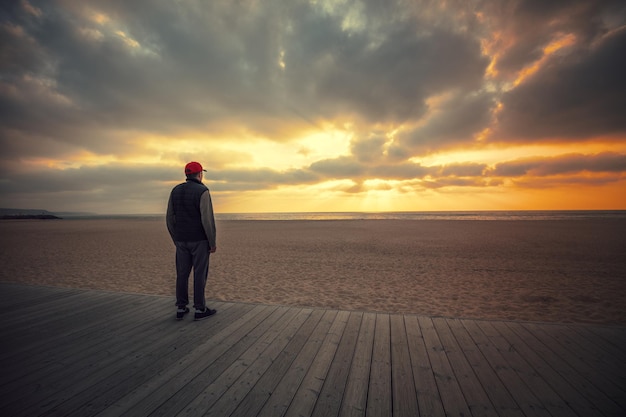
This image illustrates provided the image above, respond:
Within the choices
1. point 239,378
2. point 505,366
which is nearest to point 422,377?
point 505,366

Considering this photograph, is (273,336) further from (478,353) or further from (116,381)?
(478,353)

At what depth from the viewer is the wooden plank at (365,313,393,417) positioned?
224 centimetres

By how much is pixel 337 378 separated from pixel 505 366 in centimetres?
192

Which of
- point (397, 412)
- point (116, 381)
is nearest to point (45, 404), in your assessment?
point (116, 381)

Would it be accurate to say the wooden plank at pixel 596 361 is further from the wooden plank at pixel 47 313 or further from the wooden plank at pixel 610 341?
the wooden plank at pixel 47 313

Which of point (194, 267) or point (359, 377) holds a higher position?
point (194, 267)

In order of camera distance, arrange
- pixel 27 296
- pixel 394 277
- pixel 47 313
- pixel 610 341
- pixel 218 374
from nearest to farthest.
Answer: pixel 218 374 → pixel 610 341 → pixel 47 313 → pixel 27 296 → pixel 394 277

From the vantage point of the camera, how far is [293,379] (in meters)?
2.66

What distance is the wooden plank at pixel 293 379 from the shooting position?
2241 millimetres

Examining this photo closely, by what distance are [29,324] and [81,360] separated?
198 cm

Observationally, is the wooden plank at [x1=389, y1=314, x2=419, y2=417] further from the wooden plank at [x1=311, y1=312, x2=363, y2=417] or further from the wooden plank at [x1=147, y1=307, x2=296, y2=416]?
the wooden plank at [x1=147, y1=307, x2=296, y2=416]

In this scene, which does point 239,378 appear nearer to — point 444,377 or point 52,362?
point 444,377

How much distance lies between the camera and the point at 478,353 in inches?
125

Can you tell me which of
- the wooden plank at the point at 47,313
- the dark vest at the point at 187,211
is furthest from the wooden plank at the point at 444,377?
the wooden plank at the point at 47,313
